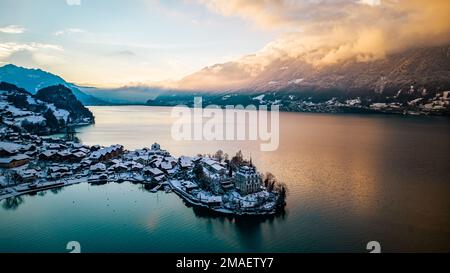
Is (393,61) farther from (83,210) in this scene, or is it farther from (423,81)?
(83,210)

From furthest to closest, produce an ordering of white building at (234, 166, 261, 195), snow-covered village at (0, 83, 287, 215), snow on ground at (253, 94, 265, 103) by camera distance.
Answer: snow on ground at (253, 94, 265, 103)
white building at (234, 166, 261, 195)
snow-covered village at (0, 83, 287, 215)

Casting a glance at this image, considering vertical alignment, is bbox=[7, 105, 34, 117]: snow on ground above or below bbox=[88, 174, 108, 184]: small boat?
above

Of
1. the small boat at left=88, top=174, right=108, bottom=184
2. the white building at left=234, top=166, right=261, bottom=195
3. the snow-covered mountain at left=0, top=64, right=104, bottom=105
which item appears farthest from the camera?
the snow-covered mountain at left=0, top=64, right=104, bottom=105

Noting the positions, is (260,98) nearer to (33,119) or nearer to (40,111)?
(40,111)

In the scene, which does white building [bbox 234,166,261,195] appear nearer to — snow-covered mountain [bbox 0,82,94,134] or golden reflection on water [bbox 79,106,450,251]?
golden reflection on water [bbox 79,106,450,251]

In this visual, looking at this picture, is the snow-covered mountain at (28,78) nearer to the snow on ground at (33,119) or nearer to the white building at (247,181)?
the snow on ground at (33,119)

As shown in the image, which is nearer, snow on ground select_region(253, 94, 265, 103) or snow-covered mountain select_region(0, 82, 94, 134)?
snow-covered mountain select_region(0, 82, 94, 134)

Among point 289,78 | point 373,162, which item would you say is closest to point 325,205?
point 373,162

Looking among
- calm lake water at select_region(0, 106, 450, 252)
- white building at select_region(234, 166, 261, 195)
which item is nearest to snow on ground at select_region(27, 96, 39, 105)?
calm lake water at select_region(0, 106, 450, 252)
